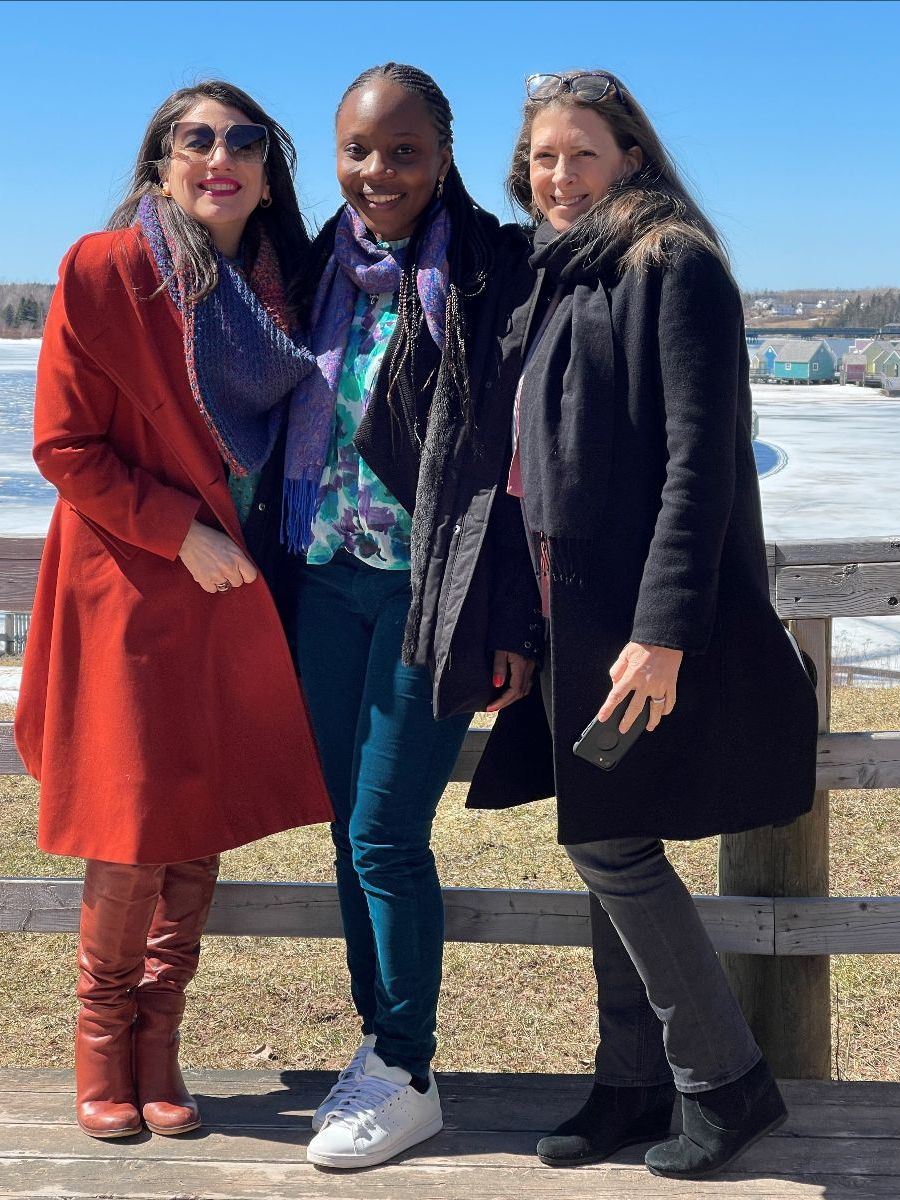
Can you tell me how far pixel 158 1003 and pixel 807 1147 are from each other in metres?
1.07

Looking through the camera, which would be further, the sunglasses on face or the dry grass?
the dry grass

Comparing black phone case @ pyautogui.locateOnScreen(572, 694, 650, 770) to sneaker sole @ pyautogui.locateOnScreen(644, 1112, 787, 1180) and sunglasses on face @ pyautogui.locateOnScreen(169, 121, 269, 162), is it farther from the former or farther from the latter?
sunglasses on face @ pyautogui.locateOnScreen(169, 121, 269, 162)

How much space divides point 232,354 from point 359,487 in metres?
0.28

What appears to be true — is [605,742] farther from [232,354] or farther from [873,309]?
[873,309]

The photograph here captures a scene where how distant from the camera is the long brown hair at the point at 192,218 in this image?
6.18 feet

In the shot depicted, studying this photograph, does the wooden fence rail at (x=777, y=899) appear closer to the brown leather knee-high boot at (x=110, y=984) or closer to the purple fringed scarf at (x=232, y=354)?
the brown leather knee-high boot at (x=110, y=984)

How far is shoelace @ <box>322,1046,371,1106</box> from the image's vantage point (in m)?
1.97

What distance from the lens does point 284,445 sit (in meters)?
2.00

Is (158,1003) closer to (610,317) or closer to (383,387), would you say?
(383,387)

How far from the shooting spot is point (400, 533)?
1.92m

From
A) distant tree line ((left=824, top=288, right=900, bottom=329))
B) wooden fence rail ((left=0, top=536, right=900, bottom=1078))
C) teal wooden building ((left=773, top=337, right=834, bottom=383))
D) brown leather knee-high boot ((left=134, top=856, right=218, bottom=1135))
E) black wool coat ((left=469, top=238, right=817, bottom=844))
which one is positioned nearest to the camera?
black wool coat ((left=469, top=238, right=817, bottom=844))

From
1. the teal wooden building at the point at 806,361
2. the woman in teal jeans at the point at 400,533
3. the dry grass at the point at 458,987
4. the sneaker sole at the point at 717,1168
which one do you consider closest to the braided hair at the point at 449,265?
the woman in teal jeans at the point at 400,533

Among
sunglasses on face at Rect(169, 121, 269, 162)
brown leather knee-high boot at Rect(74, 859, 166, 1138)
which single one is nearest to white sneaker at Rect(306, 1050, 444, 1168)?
brown leather knee-high boot at Rect(74, 859, 166, 1138)

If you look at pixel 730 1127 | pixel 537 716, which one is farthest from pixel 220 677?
pixel 730 1127
